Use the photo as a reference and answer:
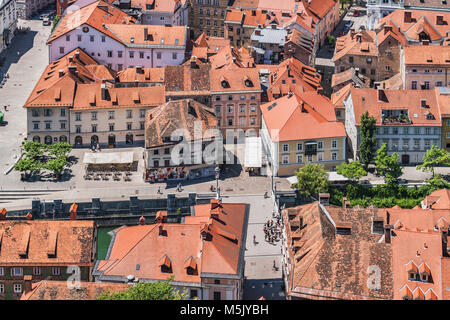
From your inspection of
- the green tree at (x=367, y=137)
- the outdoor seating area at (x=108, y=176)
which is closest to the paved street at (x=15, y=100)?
the outdoor seating area at (x=108, y=176)

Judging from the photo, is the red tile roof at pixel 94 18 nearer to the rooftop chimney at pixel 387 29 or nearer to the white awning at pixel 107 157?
the white awning at pixel 107 157

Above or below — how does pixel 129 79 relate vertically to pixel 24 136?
above

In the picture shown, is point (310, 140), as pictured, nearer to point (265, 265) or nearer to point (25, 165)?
point (265, 265)

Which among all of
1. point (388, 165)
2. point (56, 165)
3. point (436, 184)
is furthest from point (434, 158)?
point (56, 165)

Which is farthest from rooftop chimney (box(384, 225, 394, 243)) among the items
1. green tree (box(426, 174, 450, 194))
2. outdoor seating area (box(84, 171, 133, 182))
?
outdoor seating area (box(84, 171, 133, 182))

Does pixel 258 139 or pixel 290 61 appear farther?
pixel 290 61

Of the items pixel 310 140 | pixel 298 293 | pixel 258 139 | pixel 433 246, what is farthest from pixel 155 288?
pixel 258 139

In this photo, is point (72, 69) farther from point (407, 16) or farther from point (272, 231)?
point (407, 16)
